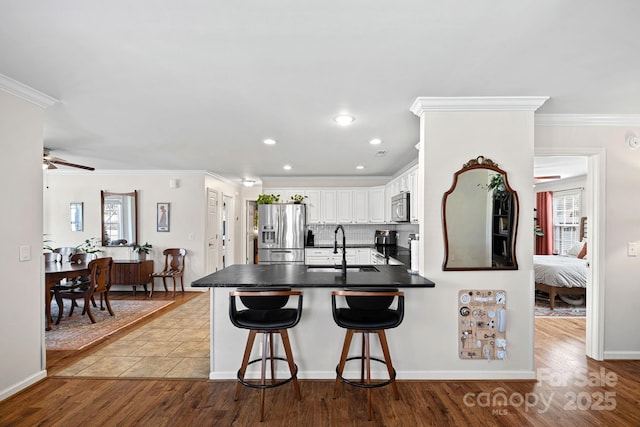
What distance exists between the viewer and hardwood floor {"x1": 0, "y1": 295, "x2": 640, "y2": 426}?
2336 millimetres

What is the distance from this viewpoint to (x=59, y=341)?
3.84m

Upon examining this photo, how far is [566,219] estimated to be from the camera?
771 centimetres

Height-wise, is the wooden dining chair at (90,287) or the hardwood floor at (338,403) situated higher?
the wooden dining chair at (90,287)

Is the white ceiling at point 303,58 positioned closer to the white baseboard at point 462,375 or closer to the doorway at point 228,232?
the white baseboard at point 462,375

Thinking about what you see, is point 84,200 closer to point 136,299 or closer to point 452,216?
point 136,299

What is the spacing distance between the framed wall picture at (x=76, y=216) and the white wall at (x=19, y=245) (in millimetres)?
4295

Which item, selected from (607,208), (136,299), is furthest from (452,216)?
(136,299)

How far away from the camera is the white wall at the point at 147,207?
6.59 meters

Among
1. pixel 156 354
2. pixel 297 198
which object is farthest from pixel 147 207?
pixel 156 354

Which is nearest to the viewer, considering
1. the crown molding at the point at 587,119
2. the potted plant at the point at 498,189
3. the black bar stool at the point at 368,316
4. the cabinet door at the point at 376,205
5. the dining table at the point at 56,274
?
the black bar stool at the point at 368,316

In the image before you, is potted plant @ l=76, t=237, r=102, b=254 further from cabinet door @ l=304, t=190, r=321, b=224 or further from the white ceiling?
cabinet door @ l=304, t=190, r=321, b=224

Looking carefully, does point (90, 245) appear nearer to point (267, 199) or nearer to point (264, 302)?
point (267, 199)

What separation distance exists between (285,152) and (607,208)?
Answer: 3.65 meters

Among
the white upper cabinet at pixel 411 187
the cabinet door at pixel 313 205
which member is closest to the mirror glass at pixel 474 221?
the white upper cabinet at pixel 411 187
